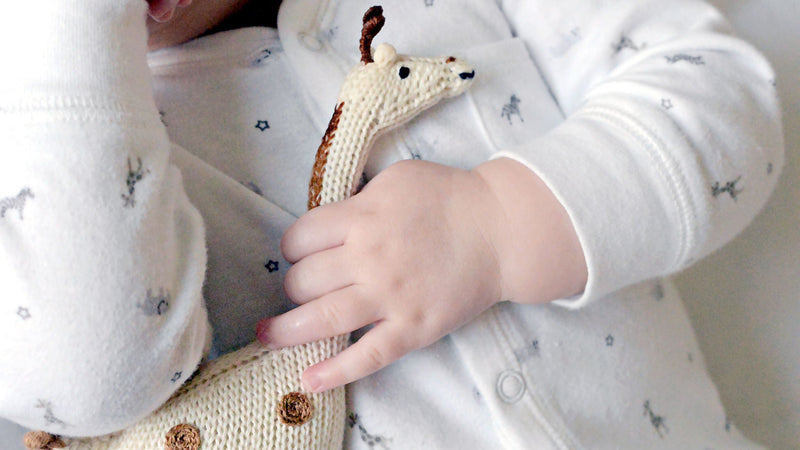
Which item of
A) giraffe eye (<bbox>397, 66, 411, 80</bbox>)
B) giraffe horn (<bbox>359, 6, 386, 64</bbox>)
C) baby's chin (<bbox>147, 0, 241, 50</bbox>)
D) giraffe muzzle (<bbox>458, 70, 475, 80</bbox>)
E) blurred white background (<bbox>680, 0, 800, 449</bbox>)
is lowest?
blurred white background (<bbox>680, 0, 800, 449</bbox>)

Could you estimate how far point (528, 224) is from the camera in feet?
1.79

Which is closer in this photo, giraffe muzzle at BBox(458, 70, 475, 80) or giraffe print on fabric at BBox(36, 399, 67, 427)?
giraffe print on fabric at BBox(36, 399, 67, 427)

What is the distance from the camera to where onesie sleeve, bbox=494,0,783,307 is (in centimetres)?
55

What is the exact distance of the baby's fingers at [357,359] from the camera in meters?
0.54

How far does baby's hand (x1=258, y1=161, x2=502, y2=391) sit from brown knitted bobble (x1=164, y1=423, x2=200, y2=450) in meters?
0.09

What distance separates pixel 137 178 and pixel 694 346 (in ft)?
1.99

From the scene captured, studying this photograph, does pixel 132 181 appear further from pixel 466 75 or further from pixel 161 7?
pixel 466 75

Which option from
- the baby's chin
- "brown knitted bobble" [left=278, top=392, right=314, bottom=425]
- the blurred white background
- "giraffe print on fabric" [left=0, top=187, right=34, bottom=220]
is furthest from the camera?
the blurred white background

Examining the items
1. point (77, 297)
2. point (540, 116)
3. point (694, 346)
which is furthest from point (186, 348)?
point (694, 346)

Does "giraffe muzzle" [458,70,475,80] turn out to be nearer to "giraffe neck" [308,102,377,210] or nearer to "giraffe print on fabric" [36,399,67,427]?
"giraffe neck" [308,102,377,210]

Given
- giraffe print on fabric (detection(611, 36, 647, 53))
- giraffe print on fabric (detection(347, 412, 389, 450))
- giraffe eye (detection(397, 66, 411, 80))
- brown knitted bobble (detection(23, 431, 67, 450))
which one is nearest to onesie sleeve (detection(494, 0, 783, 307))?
giraffe print on fabric (detection(611, 36, 647, 53))

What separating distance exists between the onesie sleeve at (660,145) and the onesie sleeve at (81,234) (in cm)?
29

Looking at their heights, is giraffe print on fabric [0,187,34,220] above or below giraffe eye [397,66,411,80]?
below

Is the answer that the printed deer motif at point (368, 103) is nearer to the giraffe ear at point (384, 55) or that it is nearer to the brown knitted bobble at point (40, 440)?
the giraffe ear at point (384, 55)
